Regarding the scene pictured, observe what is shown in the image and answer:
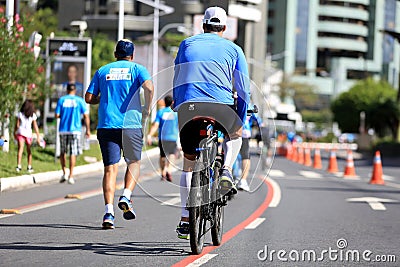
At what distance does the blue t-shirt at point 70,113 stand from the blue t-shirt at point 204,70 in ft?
30.0

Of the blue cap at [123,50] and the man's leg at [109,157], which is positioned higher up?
the blue cap at [123,50]

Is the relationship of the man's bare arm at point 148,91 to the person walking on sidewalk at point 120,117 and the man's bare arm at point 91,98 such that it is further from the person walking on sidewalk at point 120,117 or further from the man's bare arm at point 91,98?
the man's bare arm at point 91,98

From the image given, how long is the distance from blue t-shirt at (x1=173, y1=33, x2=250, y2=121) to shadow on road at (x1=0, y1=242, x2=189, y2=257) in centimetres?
130

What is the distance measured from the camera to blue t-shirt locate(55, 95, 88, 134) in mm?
17281

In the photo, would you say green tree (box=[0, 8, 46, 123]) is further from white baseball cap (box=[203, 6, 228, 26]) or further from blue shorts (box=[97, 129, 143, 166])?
white baseball cap (box=[203, 6, 228, 26])

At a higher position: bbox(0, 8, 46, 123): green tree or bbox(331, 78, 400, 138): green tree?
bbox(0, 8, 46, 123): green tree

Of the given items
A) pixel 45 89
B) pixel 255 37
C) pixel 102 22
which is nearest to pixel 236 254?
pixel 45 89

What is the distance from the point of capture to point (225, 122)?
331 inches

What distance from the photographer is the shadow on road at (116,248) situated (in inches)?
320

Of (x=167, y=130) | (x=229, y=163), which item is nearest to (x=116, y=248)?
(x=229, y=163)

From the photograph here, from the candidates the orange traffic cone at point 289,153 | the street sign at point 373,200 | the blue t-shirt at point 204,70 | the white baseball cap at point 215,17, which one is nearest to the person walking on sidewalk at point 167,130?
the street sign at point 373,200

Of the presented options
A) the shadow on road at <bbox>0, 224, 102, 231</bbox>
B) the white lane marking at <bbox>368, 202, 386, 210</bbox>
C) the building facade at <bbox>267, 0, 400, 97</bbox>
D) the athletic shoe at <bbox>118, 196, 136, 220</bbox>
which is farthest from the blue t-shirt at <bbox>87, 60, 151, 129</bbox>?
the building facade at <bbox>267, 0, 400, 97</bbox>

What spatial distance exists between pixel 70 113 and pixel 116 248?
30.0ft

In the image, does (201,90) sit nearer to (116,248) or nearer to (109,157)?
(116,248)
